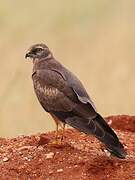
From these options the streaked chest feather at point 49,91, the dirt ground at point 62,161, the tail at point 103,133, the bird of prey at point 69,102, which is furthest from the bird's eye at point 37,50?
the tail at point 103,133

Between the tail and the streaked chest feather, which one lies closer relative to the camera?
the tail

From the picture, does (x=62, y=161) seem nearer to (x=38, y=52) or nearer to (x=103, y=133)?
(x=103, y=133)

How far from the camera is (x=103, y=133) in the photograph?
893 centimetres

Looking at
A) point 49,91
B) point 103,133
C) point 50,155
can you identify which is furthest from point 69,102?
point 50,155

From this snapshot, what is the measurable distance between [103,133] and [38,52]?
165 centimetres

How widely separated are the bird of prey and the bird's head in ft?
0.45

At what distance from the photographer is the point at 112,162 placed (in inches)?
355

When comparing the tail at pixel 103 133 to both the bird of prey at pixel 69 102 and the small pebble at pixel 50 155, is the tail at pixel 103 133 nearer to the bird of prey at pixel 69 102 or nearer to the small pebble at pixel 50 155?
the bird of prey at pixel 69 102

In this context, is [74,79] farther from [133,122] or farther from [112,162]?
[133,122]

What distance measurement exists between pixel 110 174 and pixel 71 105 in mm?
966

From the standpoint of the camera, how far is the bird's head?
9930mm

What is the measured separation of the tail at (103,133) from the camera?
8.91 metres

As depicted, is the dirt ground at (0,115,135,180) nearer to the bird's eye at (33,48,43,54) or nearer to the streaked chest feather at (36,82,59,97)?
the streaked chest feather at (36,82,59,97)

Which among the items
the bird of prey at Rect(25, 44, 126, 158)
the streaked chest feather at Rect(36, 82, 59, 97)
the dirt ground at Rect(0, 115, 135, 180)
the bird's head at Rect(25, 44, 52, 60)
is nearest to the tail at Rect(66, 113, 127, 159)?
the bird of prey at Rect(25, 44, 126, 158)
